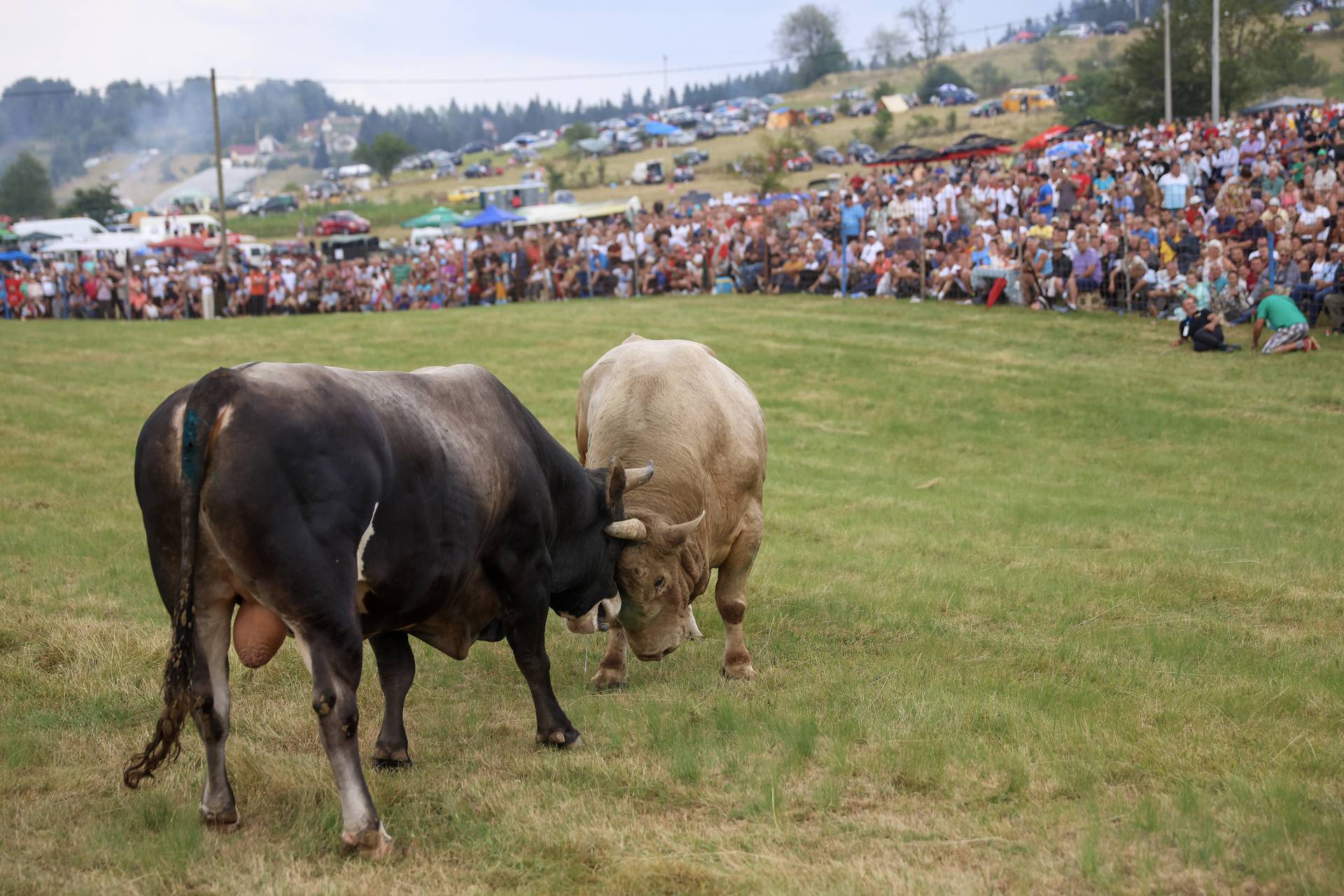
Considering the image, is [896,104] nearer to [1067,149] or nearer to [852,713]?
[1067,149]

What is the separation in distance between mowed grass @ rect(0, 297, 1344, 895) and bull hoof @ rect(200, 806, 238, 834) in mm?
100

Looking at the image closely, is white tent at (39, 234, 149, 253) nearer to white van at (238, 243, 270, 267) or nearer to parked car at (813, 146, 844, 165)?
white van at (238, 243, 270, 267)

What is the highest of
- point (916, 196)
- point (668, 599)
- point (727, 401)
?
point (916, 196)

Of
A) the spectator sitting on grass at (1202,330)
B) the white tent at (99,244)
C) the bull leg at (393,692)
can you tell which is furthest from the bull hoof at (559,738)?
the white tent at (99,244)

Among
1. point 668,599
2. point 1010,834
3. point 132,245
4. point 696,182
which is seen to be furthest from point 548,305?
point 696,182

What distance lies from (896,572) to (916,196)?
18802 millimetres

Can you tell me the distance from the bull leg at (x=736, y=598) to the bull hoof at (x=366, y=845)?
116 inches

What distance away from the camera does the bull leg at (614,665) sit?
22.8 ft

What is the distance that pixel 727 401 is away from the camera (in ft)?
24.0

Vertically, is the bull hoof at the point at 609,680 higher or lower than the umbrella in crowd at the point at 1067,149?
lower

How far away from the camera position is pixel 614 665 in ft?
23.1

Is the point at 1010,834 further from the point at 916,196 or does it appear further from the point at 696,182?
the point at 696,182

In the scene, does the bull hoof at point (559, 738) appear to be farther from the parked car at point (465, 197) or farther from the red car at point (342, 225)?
the parked car at point (465, 197)

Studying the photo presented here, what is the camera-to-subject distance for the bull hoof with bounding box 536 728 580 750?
5.76 metres
